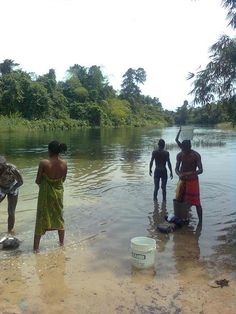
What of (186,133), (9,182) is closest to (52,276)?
(9,182)

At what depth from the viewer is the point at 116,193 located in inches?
472

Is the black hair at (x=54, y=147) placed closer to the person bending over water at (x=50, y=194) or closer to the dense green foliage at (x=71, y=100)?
the person bending over water at (x=50, y=194)

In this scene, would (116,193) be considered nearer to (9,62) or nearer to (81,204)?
(81,204)

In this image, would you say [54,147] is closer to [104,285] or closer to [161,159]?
[104,285]

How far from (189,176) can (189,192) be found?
31 centimetres

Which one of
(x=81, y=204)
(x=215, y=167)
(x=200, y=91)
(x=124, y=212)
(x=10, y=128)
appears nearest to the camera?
(x=200, y=91)

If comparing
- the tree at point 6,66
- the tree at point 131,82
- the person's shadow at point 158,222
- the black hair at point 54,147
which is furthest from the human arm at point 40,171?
the tree at point 131,82

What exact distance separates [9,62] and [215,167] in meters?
58.9

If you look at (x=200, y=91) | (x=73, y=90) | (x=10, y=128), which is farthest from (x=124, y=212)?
(x=73, y=90)

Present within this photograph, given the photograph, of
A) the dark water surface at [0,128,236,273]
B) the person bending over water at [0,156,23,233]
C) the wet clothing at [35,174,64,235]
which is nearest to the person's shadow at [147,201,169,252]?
the dark water surface at [0,128,236,273]

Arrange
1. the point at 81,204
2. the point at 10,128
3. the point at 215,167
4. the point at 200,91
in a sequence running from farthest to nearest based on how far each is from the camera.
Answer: the point at 10,128 < the point at 215,167 < the point at 81,204 < the point at 200,91

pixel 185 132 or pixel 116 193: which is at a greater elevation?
pixel 185 132

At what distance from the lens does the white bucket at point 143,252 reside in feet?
19.1

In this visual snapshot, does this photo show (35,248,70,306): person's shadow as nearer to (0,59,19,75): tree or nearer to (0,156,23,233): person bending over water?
(0,156,23,233): person bending over water
